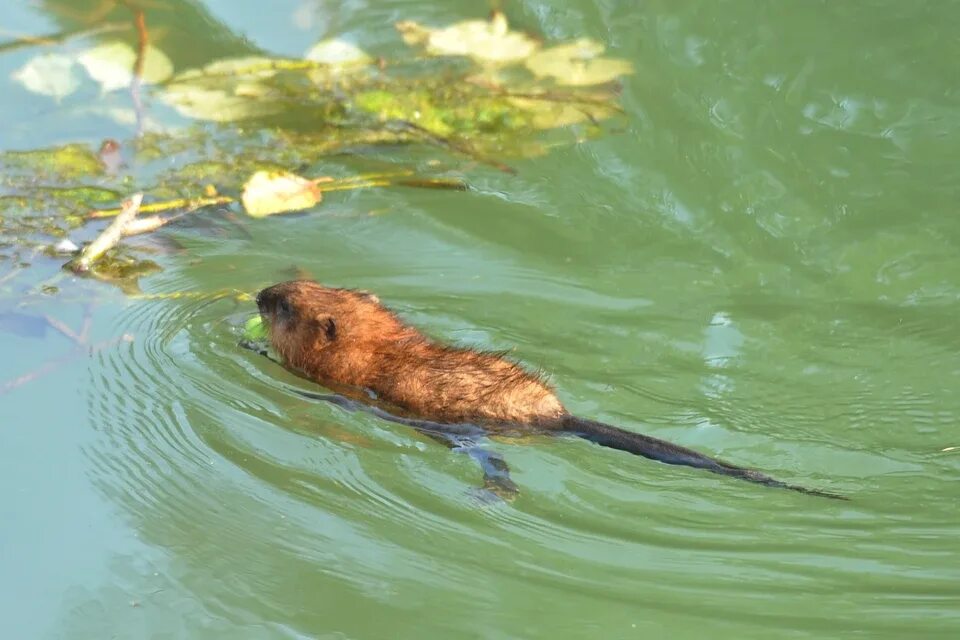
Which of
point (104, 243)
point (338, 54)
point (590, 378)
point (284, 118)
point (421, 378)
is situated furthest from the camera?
point (338, 54)

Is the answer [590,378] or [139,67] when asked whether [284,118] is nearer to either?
[139,67]

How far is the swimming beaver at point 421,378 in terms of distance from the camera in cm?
378

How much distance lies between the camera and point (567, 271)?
483cm

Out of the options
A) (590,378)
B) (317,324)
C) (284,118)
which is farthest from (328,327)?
(284,118)

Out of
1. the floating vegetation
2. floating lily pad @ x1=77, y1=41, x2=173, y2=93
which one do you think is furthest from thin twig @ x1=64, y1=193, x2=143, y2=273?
floating lily pad @ x1=77, y1=41, x2=173, y2=93

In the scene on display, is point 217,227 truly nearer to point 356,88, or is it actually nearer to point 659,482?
point 356,88

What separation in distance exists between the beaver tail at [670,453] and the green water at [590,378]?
5 centimetres

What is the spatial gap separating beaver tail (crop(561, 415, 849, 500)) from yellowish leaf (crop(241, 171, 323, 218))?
195cm

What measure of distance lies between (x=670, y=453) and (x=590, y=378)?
29.5 inches

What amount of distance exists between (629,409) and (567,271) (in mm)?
831

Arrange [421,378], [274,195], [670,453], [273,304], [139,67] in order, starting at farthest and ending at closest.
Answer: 1. [139,67]
2. [274,195]
3. [273,304]
4. [421,378]
5. [670,453]

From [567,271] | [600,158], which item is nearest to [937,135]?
[600,158]

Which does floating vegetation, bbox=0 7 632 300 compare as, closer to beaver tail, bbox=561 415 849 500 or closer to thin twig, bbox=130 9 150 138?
thin twig, bbox=130 9 150 138

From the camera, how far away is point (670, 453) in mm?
3643
